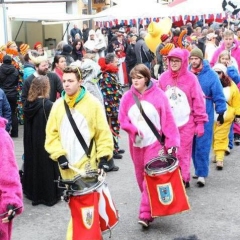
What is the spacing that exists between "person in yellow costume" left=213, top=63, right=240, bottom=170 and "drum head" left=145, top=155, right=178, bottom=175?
9.72 ft

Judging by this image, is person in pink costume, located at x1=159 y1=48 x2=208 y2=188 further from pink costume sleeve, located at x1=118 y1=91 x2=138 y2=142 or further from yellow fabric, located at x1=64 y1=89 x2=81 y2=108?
yellow fabric, located at x1=64 y1=89 x2=81 y2=108

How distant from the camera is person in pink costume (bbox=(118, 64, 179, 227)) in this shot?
6027 mm

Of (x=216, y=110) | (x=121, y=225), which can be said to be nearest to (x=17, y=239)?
(x=121, y=225)

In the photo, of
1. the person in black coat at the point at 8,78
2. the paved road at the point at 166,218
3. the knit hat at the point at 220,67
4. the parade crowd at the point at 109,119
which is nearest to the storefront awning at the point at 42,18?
the person in black coat at the point at 8,78

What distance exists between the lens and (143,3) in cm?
2062

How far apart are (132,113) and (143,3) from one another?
15.1 metres

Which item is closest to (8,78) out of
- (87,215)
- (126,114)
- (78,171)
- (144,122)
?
(126,114)

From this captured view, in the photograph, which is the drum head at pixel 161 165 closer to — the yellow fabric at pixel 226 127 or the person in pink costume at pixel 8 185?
the person in pink costume at pixel 8 185

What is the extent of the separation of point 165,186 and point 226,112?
3237mm

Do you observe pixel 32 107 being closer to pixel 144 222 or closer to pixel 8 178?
pixel 144 222

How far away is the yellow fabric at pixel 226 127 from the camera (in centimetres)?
875

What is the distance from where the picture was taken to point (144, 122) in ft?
19.9

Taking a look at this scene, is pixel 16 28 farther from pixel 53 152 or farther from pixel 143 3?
pixel 53 152

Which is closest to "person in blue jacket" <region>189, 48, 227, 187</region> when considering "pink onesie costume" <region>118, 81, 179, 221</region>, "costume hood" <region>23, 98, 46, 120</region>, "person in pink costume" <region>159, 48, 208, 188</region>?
"person in pink costume" <region>159, 48, 208, 188</region>
